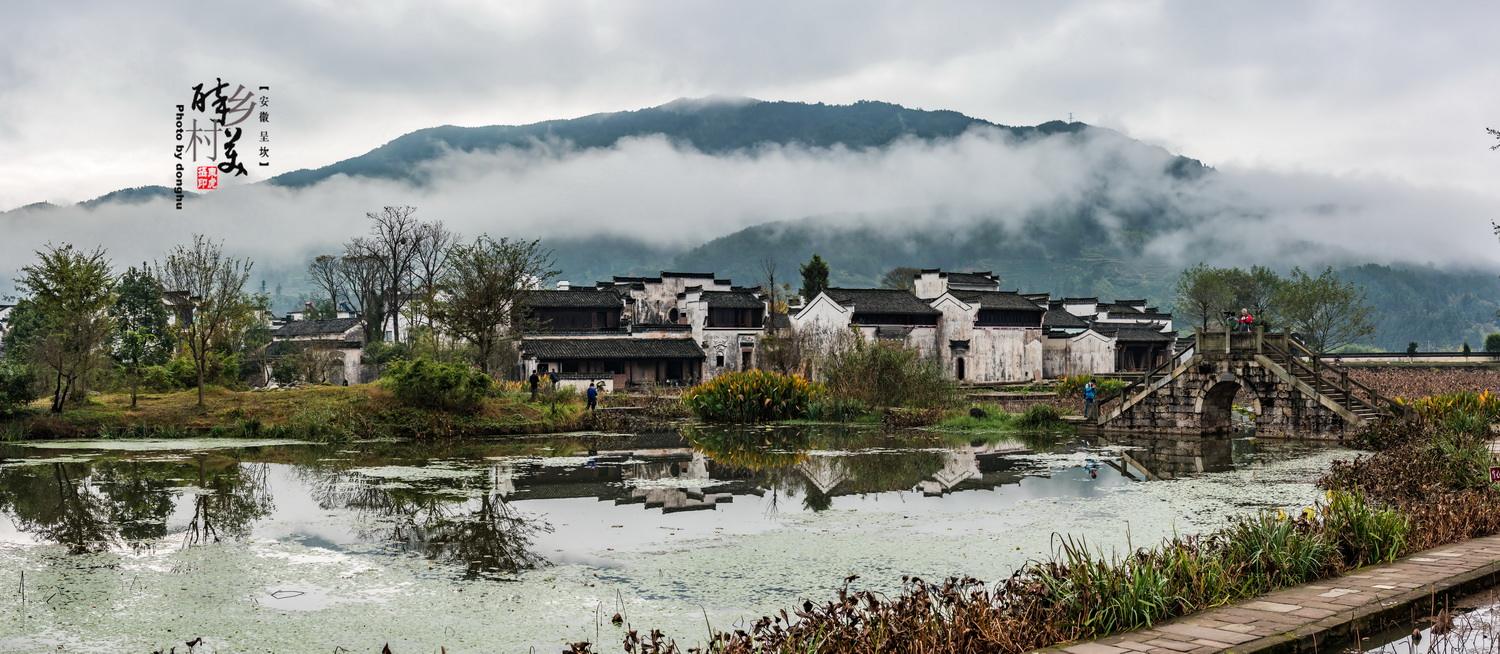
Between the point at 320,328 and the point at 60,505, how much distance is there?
179ft

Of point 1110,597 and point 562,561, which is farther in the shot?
point 562,561

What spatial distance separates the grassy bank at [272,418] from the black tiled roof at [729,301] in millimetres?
28046

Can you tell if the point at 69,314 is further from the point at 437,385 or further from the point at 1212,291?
the point at 1212,291

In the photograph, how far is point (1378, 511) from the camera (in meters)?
12.1

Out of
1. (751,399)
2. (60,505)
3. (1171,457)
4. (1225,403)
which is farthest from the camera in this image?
(751,399)

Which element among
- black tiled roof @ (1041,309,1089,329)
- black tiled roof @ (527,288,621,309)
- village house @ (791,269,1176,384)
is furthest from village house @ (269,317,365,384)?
black tiled roof @ (1041,309,1089,329)

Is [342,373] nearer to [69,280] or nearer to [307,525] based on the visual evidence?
[69,280]

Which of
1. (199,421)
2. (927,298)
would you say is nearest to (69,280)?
(199,421)

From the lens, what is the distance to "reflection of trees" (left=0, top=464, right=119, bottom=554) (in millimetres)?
15535

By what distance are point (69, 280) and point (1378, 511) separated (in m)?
33.2

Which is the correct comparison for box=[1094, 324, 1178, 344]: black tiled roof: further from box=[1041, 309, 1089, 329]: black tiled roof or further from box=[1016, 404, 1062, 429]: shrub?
box=[1016, 404, 1062, 429]: shrub

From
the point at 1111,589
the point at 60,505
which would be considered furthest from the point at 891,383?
→ the point at 1111,589

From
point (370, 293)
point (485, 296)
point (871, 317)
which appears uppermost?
point (370, 293)

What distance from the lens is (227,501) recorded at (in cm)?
1919
